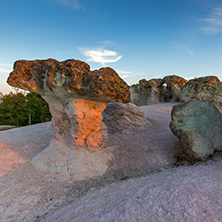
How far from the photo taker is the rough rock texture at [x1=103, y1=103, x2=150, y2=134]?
8852 mm

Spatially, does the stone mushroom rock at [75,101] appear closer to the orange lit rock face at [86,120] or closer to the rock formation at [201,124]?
the orange lit rock face at [86,120]

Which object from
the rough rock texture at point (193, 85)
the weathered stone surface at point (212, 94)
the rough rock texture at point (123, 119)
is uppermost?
the rough rock texture at point (193, 85)

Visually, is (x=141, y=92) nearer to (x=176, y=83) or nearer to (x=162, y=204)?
(x=176, y=83)

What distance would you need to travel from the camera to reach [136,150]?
701cm

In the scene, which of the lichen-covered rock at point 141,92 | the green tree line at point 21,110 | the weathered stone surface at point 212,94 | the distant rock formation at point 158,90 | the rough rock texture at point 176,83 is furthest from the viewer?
the green tree line at point 21,110

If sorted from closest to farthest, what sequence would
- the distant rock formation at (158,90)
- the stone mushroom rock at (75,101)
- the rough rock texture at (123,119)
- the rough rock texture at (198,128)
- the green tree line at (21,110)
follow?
the rough rock texture at (198,128), the stone mushroom rock at (75,101), the rough rock texture at (123,119), the distant rock formation at (158,90), the green tree line at (21,110)

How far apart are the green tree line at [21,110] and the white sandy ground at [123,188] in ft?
56.3

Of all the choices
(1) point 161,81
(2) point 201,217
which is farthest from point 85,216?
(1) point 161,81

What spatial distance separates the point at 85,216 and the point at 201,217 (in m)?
2.24

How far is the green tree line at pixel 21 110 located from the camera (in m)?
23.5

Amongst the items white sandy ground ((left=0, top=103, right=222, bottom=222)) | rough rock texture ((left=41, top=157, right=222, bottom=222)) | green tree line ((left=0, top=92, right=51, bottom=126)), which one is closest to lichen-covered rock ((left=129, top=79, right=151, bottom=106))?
green tree line ((left=0, top=92, right=51, bottom=126))

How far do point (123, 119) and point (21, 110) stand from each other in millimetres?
21508

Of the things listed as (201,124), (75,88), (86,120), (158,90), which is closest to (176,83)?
(158,90)

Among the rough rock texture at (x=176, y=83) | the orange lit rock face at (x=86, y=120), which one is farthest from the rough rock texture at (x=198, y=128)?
the rough rock texture at (x=176, y=83)
